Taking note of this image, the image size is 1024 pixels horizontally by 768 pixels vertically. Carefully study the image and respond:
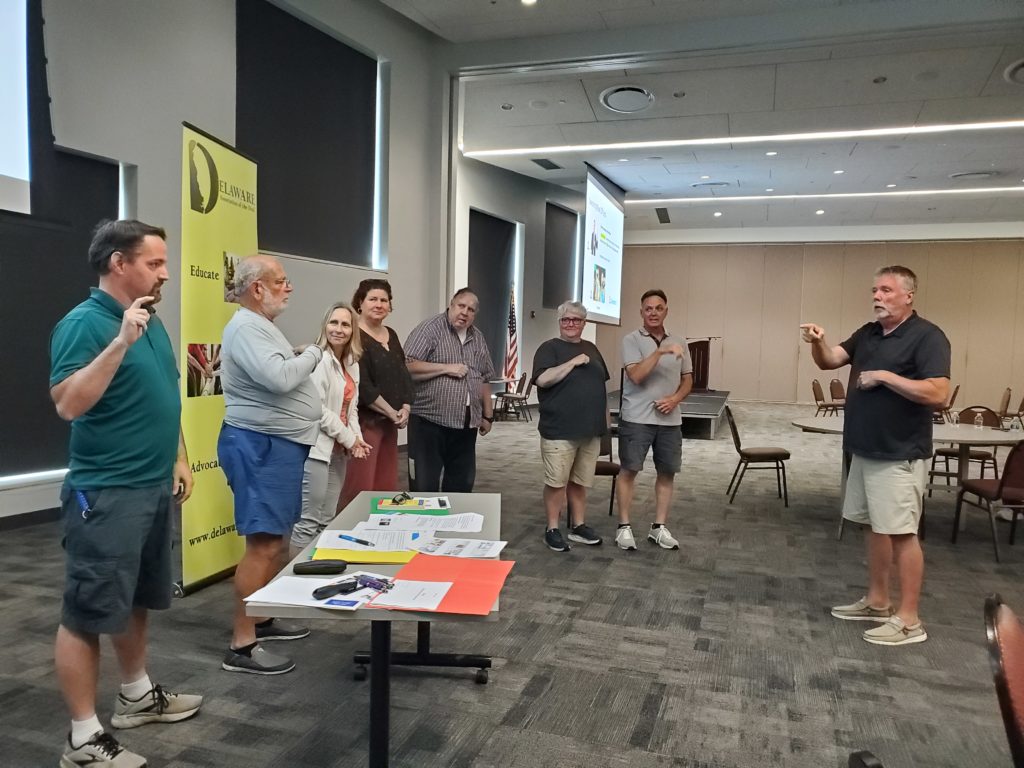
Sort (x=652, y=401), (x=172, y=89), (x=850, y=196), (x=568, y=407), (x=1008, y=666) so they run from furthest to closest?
(x=850, y=196) → (x=172, y=89) → (x=652, y=401) → (x=568, y=407) → (x=1008, y=666)

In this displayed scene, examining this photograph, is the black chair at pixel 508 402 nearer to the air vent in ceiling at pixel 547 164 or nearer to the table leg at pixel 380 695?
the air vent in ceiling at pixel 547 164

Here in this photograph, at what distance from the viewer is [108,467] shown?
1.95m

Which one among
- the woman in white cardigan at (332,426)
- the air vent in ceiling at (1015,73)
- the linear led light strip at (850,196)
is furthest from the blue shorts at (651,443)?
the linear led light strip at (850,196)

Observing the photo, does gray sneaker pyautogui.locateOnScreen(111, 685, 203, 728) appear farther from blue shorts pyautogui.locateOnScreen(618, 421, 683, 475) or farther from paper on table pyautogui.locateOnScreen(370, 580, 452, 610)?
blue shorts pyautogui.locateOnScreen(618, 421, 683, 475)

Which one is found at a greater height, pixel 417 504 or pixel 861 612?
pixel 417 504

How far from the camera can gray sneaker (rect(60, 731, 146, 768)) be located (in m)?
1.98

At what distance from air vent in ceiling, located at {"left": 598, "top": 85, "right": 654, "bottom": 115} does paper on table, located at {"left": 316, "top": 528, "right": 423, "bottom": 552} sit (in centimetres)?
653

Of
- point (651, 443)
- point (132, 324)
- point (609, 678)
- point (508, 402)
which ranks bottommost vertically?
point (609, 678)

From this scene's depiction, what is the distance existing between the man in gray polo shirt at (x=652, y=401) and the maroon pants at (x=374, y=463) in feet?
4.83

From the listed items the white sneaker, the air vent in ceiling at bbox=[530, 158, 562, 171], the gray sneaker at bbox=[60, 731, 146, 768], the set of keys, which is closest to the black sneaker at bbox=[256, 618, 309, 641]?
the gray sneaker at bbox=[60, 731, 146, 768]

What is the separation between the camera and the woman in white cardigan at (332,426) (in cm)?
302

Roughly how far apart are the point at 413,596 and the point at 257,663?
1.50 meters

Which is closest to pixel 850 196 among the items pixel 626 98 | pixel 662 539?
pixel 626 98

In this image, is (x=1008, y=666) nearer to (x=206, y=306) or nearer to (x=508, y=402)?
(x=206, y=306)
